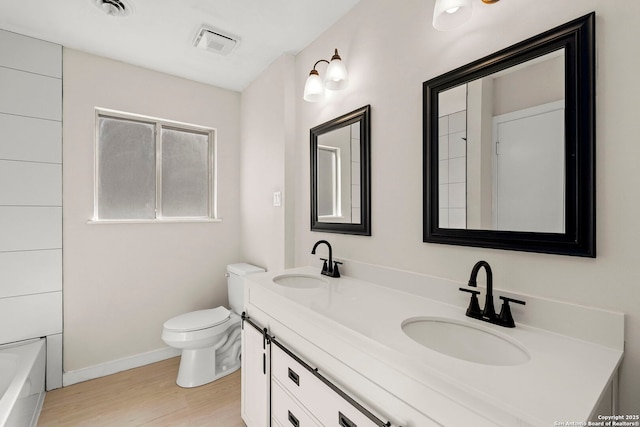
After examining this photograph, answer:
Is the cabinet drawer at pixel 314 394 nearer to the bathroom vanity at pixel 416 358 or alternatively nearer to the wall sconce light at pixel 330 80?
the bathroom vanity at pixel 416 358

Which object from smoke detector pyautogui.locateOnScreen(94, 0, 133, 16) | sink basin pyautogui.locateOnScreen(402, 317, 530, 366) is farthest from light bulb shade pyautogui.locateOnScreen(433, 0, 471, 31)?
smoke detector pyautogui.locateOnScreen(94, 0, 133, 16)

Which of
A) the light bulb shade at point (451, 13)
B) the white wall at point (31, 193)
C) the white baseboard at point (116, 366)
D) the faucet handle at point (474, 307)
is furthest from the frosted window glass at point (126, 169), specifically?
→ the faucet handle at point (474, 307)

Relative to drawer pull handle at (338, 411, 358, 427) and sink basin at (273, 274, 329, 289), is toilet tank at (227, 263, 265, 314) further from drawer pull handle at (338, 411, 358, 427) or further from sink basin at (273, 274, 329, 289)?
drawer pull handle at (338, 411, 358, 427)

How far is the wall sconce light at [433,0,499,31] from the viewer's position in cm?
105

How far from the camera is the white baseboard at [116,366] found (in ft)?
6.89

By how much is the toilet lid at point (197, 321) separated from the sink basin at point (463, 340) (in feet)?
5.22

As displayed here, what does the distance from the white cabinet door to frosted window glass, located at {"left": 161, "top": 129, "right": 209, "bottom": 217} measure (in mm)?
1442

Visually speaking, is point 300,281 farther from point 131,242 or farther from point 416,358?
point 131,242

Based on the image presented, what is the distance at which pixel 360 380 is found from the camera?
900 mm

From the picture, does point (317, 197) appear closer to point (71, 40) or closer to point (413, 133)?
point (413, 133)

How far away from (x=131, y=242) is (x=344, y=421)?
2.16 metres

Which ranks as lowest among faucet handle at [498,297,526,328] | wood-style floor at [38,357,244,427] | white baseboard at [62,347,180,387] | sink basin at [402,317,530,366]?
wood-style floor at [38,357,244,427]

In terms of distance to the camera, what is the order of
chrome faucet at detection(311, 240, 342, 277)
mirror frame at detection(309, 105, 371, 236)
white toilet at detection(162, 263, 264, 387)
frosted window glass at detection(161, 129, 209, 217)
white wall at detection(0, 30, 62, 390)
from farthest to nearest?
frosted window glass at detection(161, 129, 209, 217), white toilet at detection(162, 263, 264, 387), white wall at detection(0, 30, 62, 390), chrome faucet at detection(311, 240, 342, 277), mirror frame at detection(309, 105, 371, 236)

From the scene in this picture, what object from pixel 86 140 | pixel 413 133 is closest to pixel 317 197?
pixel 413 133
